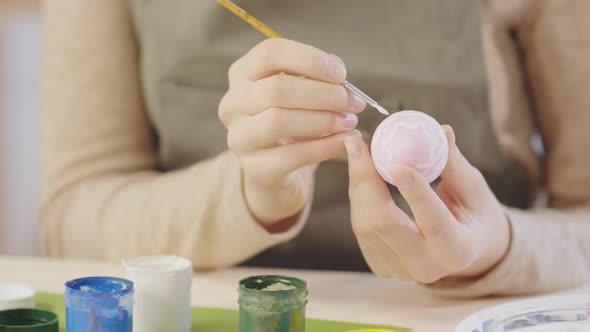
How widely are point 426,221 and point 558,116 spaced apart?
0.48 m

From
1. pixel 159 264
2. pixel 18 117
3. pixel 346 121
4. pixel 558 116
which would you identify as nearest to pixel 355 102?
pixel 346 121

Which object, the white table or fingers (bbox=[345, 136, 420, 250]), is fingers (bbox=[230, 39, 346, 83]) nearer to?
fingers (bbox=[345, 136, 420, 250])

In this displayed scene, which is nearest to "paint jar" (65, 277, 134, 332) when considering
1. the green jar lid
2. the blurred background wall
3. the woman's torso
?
the green jar lid

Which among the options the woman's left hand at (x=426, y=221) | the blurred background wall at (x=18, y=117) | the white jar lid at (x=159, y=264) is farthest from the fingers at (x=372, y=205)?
the blurred background wall at (x=18, y=117)

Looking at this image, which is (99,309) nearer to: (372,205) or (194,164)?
(372,205)

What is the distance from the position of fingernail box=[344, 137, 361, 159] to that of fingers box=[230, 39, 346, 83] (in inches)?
2.1

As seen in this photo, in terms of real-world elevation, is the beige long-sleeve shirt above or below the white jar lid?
above

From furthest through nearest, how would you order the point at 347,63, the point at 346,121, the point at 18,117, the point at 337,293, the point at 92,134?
1. the point at 18,117
2. the point at 92,134
3. the point at 347,63
4. the point at 337,293
5. the point at 346,121

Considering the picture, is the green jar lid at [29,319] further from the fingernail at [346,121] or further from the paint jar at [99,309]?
the fingernail at [346,121]

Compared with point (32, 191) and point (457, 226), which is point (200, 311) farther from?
point (32, 191)

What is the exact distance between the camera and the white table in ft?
2.19

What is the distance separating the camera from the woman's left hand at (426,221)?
0.56 metres

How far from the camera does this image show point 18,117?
186 cm

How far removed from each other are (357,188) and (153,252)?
360mm
